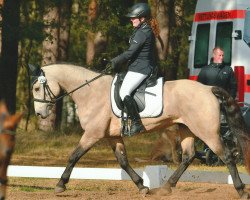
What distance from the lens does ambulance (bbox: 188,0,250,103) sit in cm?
2250

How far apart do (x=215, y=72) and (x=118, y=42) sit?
573 inches

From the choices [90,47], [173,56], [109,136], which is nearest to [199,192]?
[109,136]

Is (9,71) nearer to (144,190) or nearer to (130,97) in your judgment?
(130,97)

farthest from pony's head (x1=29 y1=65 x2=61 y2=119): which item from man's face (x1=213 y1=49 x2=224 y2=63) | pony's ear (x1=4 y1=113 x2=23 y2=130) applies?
pony's ear (x1=4 y1=113 x2=23 y2=130)

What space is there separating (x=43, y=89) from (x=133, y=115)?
143 cm

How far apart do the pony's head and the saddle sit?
2.93 feet

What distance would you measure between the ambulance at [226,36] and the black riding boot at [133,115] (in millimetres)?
5491

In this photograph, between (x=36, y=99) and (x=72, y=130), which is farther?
(x=72, y=130)

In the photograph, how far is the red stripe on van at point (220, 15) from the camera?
75.2ft

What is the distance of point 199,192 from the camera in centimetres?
1684

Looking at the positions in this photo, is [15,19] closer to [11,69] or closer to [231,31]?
[11,69]

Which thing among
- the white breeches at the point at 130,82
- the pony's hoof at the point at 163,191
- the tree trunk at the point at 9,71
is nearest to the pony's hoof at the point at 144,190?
the pony's hoof at the point at 163,191

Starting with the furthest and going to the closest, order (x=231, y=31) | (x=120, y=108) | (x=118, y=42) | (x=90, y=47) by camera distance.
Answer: (x=90, y=47) → (x=118, y=42) → (x=231, y=31) → (x=120, y=108)

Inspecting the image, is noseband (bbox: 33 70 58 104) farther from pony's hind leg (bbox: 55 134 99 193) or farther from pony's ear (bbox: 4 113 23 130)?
pony's ear (bbox: 4 113 23 130)
